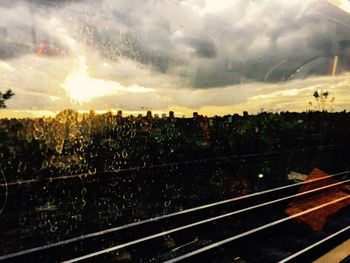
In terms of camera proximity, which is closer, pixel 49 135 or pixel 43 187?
pixel 43 187

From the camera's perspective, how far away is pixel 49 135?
49.5 feet

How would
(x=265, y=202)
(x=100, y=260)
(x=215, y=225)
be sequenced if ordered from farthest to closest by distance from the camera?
(x=265, y=202), (x=215, y=225), (x=100, y=260)

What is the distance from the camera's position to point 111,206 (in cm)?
897

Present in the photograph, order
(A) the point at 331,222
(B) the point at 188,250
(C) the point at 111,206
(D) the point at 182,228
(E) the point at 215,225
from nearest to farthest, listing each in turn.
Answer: (B) the point at 188,250 → (D) the point at 182,228 → (E) the point at 215,225 → (A) the point at 331,222 → (C) the point at 111,206

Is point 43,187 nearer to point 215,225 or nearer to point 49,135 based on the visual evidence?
point 215,225

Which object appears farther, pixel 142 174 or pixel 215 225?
pixel 142 174

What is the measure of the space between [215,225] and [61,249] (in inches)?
126

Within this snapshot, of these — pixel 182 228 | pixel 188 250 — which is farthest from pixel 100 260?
pixel 182 228

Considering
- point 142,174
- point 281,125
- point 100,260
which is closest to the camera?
point 100,260

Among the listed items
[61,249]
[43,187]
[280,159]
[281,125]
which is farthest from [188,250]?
[281,125]

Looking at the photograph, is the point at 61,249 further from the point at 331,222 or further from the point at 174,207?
the point at 331,222

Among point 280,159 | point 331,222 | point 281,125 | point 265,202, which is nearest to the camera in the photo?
point 331,222

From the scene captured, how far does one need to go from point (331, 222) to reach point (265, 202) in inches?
73.7

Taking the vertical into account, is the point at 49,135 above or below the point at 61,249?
above
